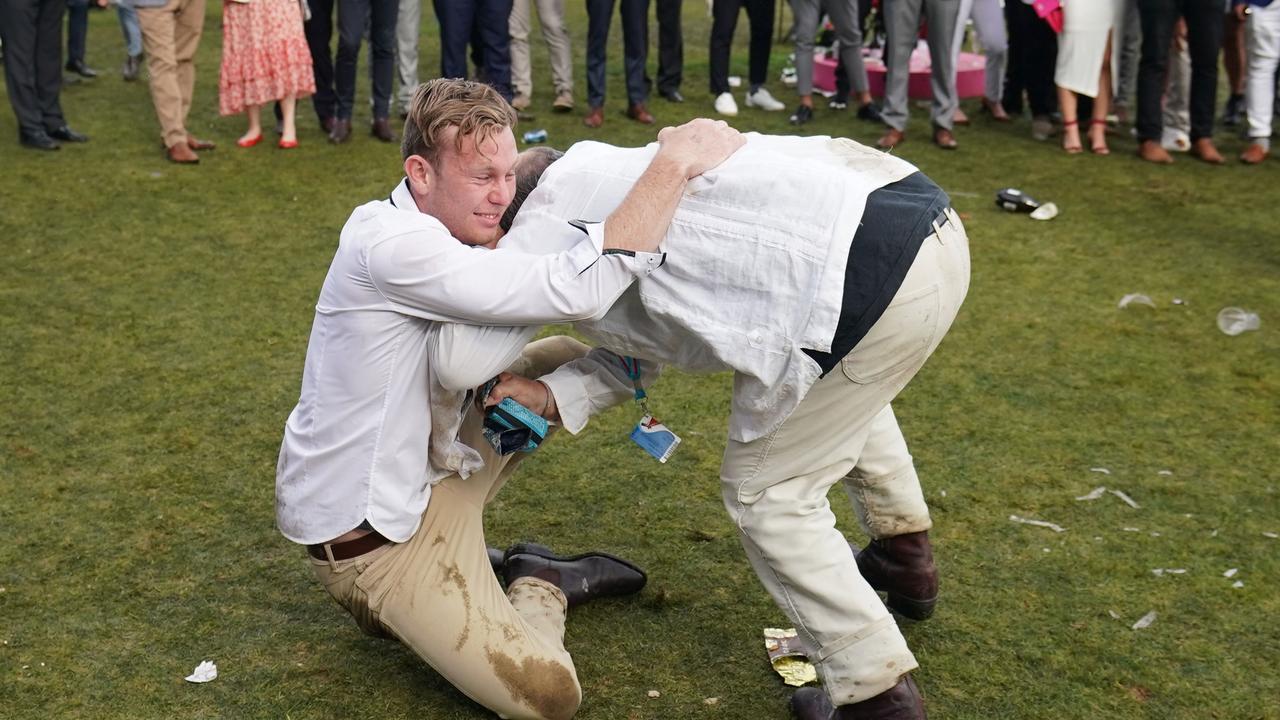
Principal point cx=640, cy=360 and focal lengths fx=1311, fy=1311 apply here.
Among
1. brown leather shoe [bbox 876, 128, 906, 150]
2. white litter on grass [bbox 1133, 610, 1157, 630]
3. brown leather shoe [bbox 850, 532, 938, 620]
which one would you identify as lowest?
brown leather shoe [bbox 876, 128, 906, 150]

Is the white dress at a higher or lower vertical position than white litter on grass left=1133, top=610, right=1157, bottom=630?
higher

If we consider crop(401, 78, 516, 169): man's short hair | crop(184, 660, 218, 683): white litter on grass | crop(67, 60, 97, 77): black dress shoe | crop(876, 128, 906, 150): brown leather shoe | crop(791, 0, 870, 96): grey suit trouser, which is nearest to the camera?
crop(401, 78, 516, 169): man's short hair

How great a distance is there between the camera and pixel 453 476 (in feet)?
10.4

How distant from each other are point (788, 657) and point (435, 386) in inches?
44.8

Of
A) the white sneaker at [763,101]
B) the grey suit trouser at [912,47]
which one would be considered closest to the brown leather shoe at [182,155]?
the white sneaker at [763,101]

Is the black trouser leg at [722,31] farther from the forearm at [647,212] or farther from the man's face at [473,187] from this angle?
the forearm at [647,212]

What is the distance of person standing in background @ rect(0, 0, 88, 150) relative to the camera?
7.65 m

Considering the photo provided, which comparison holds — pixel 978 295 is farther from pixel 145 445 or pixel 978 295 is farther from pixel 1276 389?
pixel 145 445

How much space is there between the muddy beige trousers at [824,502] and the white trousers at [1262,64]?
631 cm

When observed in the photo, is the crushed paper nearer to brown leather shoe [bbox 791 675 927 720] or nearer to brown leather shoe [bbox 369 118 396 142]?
brown leather shoe [bbox 791 675 927 720]

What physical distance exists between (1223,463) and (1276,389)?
80 cm

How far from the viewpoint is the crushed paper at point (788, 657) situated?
Answer: 3.24 meters

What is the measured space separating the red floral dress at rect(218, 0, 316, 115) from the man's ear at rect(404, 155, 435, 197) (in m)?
5.46

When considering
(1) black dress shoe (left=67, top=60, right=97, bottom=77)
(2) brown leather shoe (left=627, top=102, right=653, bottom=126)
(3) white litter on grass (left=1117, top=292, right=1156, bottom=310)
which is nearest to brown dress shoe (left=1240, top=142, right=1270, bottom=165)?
(3) white litter on grass (left=1117, top=292, right=1156, bottom=310)
